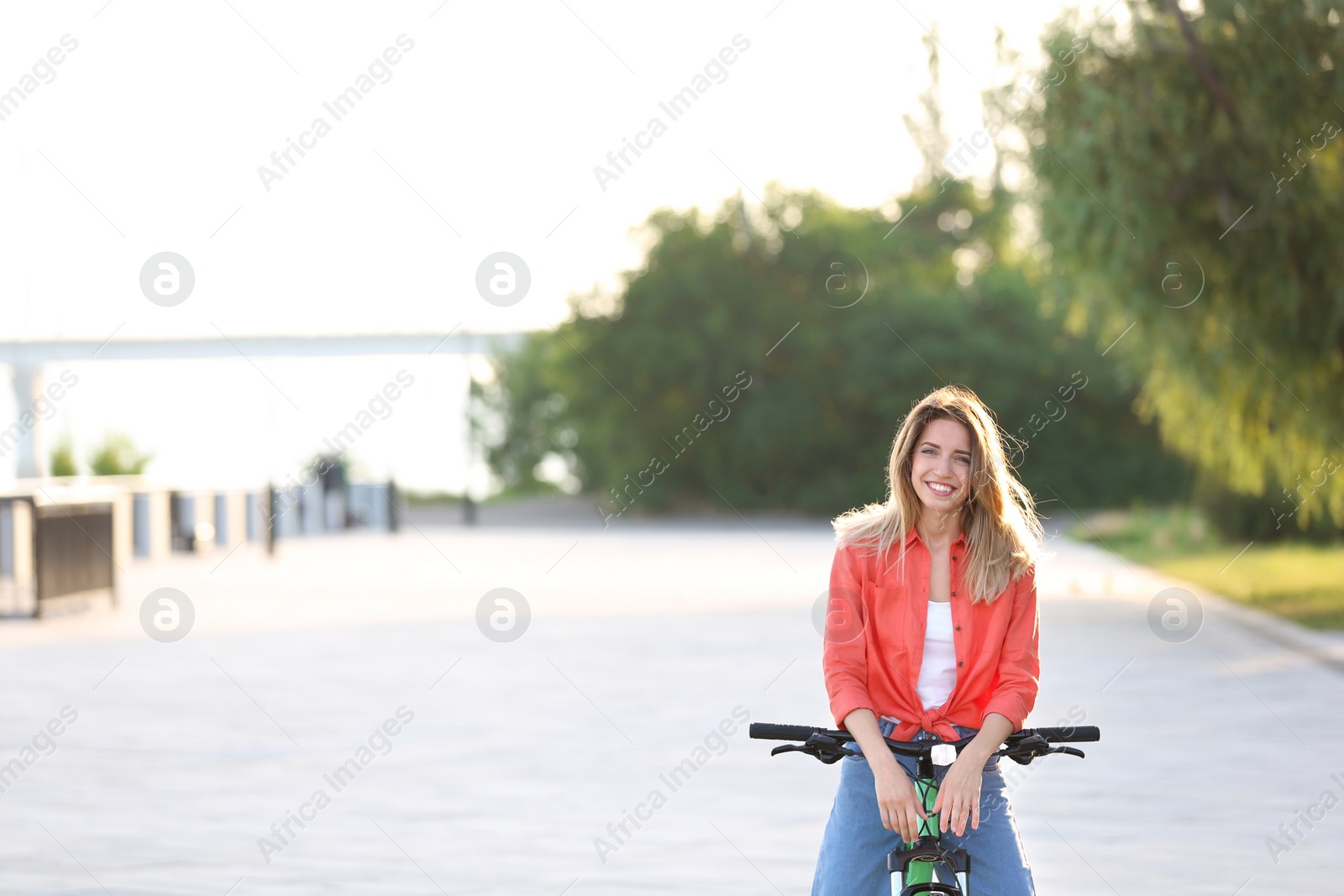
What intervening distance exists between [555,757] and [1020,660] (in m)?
5.74

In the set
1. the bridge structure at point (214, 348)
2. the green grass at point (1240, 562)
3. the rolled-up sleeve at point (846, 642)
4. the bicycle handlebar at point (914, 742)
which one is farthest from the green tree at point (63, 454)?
the bicycle handlebar at point (914, 742)

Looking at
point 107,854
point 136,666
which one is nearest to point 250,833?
point 107,854

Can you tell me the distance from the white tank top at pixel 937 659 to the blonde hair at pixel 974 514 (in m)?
0.09

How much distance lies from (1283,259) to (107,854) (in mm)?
12172

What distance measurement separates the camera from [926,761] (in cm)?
316

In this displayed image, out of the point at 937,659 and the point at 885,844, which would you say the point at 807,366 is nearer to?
the point at 937,659

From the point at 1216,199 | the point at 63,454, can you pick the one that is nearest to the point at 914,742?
the point at 1216,199

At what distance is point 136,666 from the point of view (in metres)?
13.1

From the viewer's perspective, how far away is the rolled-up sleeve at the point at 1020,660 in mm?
3141

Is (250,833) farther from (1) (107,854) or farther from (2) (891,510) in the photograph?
(2) (891,510)

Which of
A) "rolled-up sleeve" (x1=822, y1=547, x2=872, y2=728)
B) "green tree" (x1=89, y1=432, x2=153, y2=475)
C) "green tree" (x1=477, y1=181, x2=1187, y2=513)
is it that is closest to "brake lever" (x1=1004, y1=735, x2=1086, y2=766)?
"rolled-up sleeve" (x1=822, y1=547, x2=872, y2=728)

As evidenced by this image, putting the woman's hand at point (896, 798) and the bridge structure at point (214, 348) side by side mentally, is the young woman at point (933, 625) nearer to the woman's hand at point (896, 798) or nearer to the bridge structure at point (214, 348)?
the woman's hand at point (896, 798)

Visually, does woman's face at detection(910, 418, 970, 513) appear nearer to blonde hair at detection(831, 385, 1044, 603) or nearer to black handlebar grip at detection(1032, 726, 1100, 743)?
blonde hair at detection(831, 385, 1044, 603)

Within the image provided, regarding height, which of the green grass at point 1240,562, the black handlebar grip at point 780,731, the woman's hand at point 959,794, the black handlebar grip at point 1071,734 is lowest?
the green grass at point 1240,562
